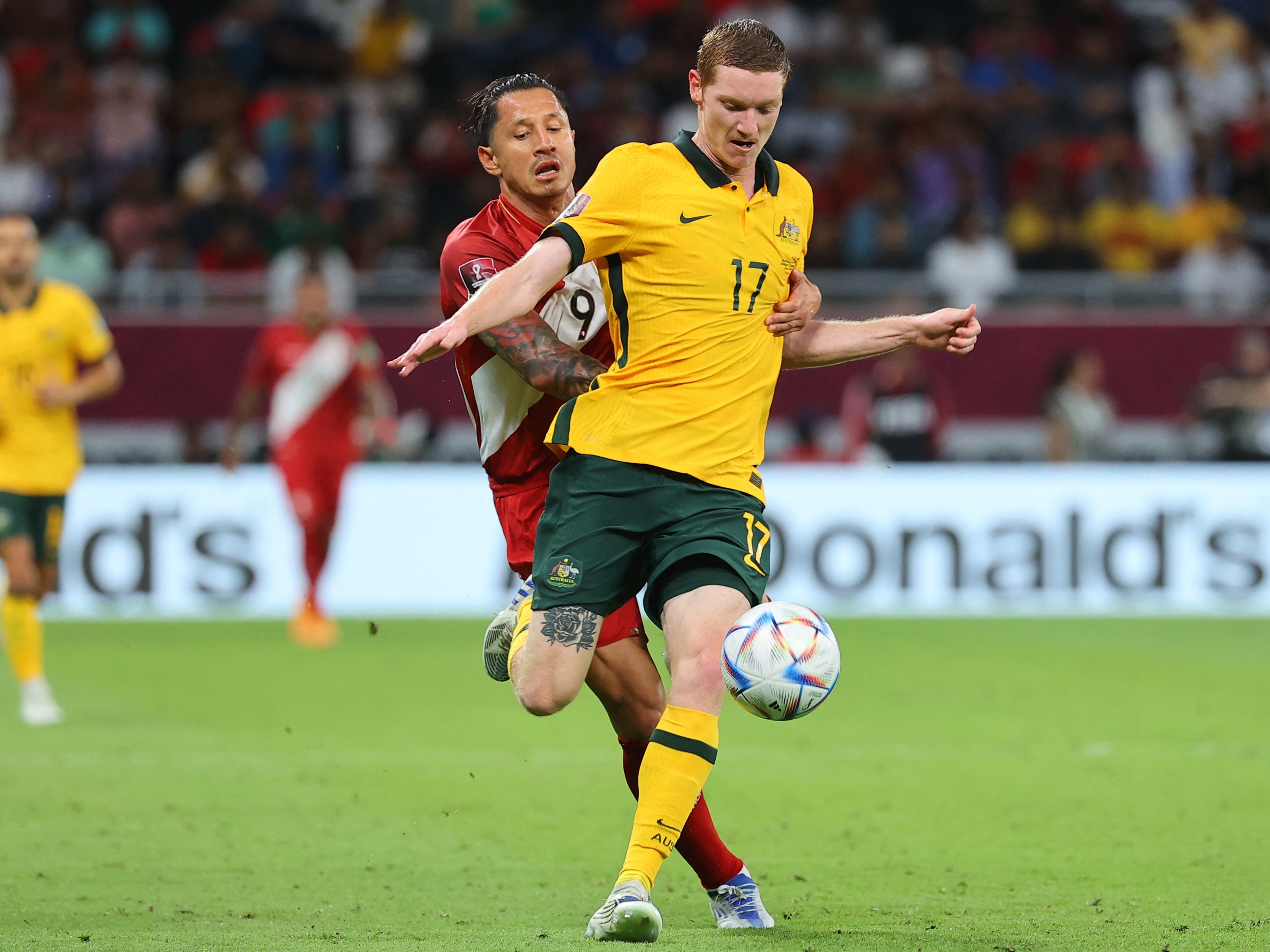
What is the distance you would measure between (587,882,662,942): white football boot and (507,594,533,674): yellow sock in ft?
2.40

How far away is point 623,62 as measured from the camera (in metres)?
18.3

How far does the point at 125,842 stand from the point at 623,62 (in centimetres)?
1329

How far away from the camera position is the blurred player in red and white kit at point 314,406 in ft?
39.6

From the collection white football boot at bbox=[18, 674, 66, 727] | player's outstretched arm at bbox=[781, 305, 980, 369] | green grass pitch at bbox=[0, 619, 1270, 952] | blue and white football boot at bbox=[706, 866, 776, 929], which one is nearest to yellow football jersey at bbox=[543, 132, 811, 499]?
player's outstretched arm at bbox=[781, 305, 980, 369]

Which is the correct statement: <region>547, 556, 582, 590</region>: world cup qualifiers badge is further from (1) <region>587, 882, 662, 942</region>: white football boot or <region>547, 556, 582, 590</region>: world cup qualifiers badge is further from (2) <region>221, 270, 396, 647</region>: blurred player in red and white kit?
(2) <region>221, 270, 396, 647</region>: blurred player in red and white kit

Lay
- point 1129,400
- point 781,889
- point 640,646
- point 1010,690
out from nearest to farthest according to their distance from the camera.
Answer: point 640,646 → point 781,889 → point 1010,690 → point 1129,400

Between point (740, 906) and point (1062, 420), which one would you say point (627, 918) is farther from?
point (1062, 420)

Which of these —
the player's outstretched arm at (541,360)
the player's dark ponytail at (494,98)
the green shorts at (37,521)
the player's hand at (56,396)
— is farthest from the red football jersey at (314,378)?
the player's outstretched arm at (541,360)

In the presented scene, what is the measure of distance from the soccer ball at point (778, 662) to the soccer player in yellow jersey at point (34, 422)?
5.45 m

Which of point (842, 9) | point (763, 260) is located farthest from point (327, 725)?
point (842, 9)

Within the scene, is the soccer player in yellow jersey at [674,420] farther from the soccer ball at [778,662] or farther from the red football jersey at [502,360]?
the red football jersey at [502,360]

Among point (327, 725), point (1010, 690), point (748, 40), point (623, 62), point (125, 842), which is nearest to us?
point (748, 40)

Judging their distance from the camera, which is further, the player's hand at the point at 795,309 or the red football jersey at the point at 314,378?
the red football jersey at the point at 314,378

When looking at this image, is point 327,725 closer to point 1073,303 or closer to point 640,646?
point 640,646
